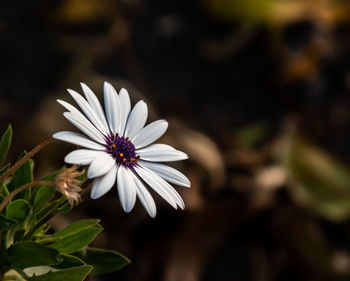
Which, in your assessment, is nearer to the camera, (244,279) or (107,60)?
(244,279)

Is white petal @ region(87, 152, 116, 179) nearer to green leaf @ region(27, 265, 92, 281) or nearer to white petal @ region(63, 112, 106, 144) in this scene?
white petal @ region(63, 112, 106, 144)

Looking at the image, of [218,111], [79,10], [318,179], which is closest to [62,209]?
[318,179]

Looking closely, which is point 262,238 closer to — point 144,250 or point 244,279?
point 244,279

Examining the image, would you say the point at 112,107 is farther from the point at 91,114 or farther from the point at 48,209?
the point at 48,209

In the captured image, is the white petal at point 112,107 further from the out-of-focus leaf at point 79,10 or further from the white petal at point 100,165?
the out-of-focus leaf at point 79,10

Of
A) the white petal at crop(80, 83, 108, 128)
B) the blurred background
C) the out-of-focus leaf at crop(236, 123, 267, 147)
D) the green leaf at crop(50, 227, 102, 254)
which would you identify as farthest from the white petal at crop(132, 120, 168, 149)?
the out-of-focus leaf at crop(236, 123, 267, 147)

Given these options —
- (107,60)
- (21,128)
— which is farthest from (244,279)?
(107,60)
